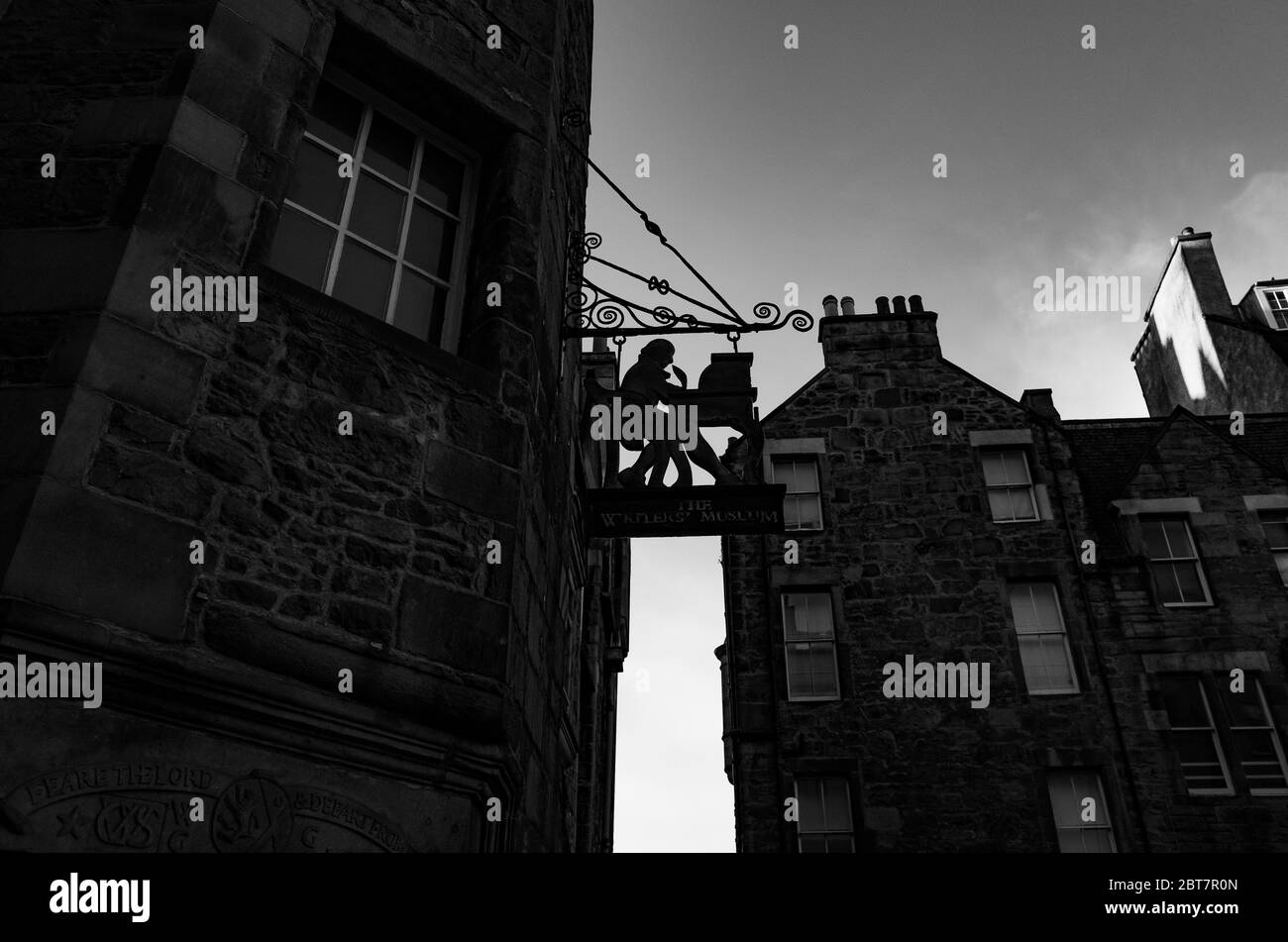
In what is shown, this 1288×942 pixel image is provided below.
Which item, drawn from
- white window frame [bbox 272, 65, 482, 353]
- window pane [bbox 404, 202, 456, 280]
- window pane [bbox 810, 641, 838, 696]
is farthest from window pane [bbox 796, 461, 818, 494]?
window pane [bbox 404, 202, 456, 280]

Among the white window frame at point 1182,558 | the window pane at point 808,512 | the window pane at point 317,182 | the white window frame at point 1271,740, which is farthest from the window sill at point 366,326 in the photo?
the white window frame at point 1182,558

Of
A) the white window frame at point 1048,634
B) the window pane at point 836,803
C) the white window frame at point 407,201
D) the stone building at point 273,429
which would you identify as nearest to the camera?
the stone building at point 273,429

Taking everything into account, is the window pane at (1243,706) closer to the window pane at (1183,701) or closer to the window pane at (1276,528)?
the window pane at (1183,701)

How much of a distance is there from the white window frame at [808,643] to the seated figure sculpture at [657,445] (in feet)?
29.1

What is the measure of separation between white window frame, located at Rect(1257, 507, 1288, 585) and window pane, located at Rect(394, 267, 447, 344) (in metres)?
14.9

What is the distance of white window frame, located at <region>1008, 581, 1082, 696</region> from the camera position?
548 inches

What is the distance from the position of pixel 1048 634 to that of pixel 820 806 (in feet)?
15.0

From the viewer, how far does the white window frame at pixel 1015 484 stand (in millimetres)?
15633

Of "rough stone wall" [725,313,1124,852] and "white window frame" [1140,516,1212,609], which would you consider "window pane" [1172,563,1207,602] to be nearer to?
"white window frame" [1140,516,1212,609]

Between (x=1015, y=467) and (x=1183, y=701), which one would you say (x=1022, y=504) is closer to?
(x=1015, y=467)

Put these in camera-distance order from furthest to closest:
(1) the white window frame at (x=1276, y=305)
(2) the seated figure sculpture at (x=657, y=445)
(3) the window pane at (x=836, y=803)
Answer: (1) the white window frame at (x=1276, y=305)
(3) the window pane at (x=836, y=803)
(2) the seated figure sculpture at (x=657, y=445)
